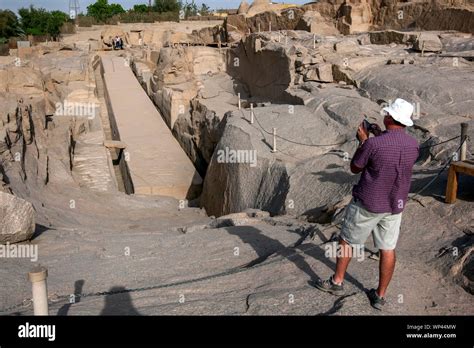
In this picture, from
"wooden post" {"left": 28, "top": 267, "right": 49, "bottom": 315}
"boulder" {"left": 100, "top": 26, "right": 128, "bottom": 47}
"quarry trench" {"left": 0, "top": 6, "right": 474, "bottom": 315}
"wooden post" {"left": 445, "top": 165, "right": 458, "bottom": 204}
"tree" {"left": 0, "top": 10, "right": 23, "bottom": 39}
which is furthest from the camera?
"tree" {"left": 0, "top": 10, "right": 23, "bottom": 39}

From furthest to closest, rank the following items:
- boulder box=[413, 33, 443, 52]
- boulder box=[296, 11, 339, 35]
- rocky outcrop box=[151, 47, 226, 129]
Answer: boulder box=[296, 11, 339, 35] → rocky outcrop box=[151, 47, 226, 129] → boulder box=[413, 33, 443, 52]

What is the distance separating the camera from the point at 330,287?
3.22 m

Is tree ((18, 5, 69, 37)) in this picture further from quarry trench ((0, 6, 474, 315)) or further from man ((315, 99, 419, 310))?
man ((315, 99, 419, 310))

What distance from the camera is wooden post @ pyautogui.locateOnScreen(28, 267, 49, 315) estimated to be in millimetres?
2398

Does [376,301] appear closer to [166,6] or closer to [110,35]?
[110,35]

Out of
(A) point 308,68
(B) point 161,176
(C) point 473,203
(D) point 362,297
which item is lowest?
(B) point 161,176

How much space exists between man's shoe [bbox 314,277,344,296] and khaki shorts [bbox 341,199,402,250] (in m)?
0.36

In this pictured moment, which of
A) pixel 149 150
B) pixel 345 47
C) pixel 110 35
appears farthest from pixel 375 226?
pixel 110 35

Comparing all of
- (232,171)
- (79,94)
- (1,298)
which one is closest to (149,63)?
(79,94)

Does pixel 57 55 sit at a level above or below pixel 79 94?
above

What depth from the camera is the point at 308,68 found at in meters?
11.7

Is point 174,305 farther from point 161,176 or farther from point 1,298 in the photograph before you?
point 161,176

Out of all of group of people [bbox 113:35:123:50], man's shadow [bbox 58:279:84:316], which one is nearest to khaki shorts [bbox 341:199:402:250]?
man's shadow [bbox 58:279:84:316]
